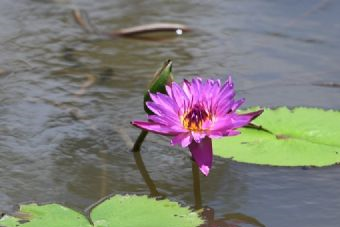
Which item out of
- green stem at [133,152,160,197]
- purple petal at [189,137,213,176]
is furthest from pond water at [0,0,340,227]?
purple petal at [189,137,213,176]

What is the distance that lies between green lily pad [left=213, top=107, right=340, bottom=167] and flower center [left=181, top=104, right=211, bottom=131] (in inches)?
11.0

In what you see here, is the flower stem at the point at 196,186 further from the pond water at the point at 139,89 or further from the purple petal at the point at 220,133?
the purple petal at the point at 220,133

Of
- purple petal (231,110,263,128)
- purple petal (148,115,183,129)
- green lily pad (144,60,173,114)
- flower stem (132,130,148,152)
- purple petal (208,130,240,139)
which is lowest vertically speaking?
flower stem (132,130,148,152)

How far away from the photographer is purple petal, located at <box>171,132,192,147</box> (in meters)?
1.86

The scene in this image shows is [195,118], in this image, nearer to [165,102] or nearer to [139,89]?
[165,102]

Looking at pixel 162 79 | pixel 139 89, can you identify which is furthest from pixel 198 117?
pixel 139 89

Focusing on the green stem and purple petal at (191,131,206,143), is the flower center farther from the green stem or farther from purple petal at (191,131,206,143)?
the green stem

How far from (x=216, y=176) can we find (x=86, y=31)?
1207 millimetres

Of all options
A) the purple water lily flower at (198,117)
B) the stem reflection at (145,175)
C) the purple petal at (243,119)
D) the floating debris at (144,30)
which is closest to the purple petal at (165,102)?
the purple water lily flower at (198,117)

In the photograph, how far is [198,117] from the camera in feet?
6.15

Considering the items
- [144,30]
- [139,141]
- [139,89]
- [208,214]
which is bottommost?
[208,214]

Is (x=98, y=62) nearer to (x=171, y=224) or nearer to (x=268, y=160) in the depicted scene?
(x=268, y=160)

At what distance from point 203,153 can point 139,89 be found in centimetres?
81

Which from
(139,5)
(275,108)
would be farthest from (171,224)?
(139,5)
